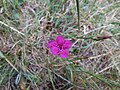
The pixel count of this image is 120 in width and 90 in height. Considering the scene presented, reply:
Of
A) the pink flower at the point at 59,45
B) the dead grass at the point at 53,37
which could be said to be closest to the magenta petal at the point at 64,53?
the pink flower at the point at 59,45

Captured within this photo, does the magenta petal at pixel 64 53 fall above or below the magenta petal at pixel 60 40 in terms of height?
below

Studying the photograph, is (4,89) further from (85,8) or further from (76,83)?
(85,8)

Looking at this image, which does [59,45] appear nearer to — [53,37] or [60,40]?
[60,40]

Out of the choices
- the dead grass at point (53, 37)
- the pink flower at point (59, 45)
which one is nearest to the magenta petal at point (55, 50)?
the pink flower at point (59, 45)

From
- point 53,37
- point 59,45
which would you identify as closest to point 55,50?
point 59,45

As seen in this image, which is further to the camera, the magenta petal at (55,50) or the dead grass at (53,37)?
the dead grass at (53,37)

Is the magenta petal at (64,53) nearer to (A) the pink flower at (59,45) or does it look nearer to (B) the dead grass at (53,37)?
(A) the pink flower at (59,45)

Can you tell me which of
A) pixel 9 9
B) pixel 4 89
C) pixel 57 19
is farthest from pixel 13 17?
pixel 4 89

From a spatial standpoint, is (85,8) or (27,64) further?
(85,8)
